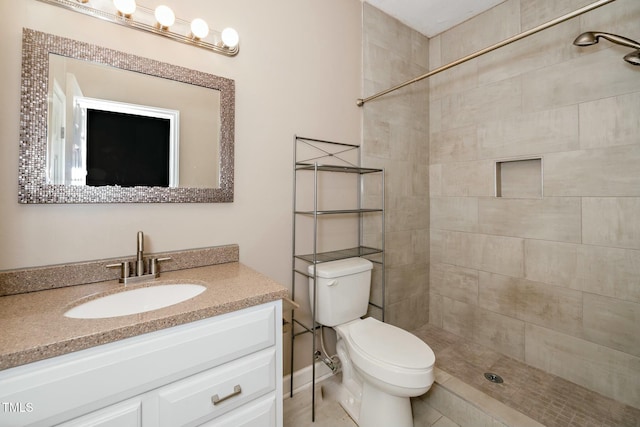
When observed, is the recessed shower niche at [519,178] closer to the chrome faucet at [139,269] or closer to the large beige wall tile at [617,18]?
the large beige wall tile at [617,18]

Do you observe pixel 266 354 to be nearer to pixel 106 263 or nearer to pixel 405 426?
pixel 106 263

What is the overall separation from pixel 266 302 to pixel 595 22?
2.40 metres

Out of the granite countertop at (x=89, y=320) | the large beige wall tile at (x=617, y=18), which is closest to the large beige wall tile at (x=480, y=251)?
the large beige wall tile at (x=617, y=18)

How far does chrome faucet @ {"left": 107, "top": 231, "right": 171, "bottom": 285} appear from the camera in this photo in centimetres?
117

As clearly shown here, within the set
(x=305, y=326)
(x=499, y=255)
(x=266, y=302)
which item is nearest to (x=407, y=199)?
(x=499, y=255)

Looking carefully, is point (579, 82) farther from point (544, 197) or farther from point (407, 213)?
point (407, 213)

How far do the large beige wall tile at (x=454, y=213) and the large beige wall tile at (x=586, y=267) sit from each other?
0.41m

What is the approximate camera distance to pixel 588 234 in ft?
5.49

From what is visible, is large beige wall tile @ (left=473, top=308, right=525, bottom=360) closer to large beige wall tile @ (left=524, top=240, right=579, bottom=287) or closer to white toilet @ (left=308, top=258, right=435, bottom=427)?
large beige wall tile @ (left=524, top=240, right=579, bottom=287)

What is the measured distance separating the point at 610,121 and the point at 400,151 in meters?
1.20

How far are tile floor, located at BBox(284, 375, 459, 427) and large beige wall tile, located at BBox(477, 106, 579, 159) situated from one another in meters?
1.77

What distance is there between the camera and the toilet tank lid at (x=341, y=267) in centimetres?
162

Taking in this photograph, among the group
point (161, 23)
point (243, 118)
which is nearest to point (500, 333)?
point (243, 118)

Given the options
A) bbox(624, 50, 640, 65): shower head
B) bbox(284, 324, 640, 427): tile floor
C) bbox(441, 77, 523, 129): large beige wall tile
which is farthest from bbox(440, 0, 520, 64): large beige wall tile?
bbox(284, 324, 640, 427): tile floor
